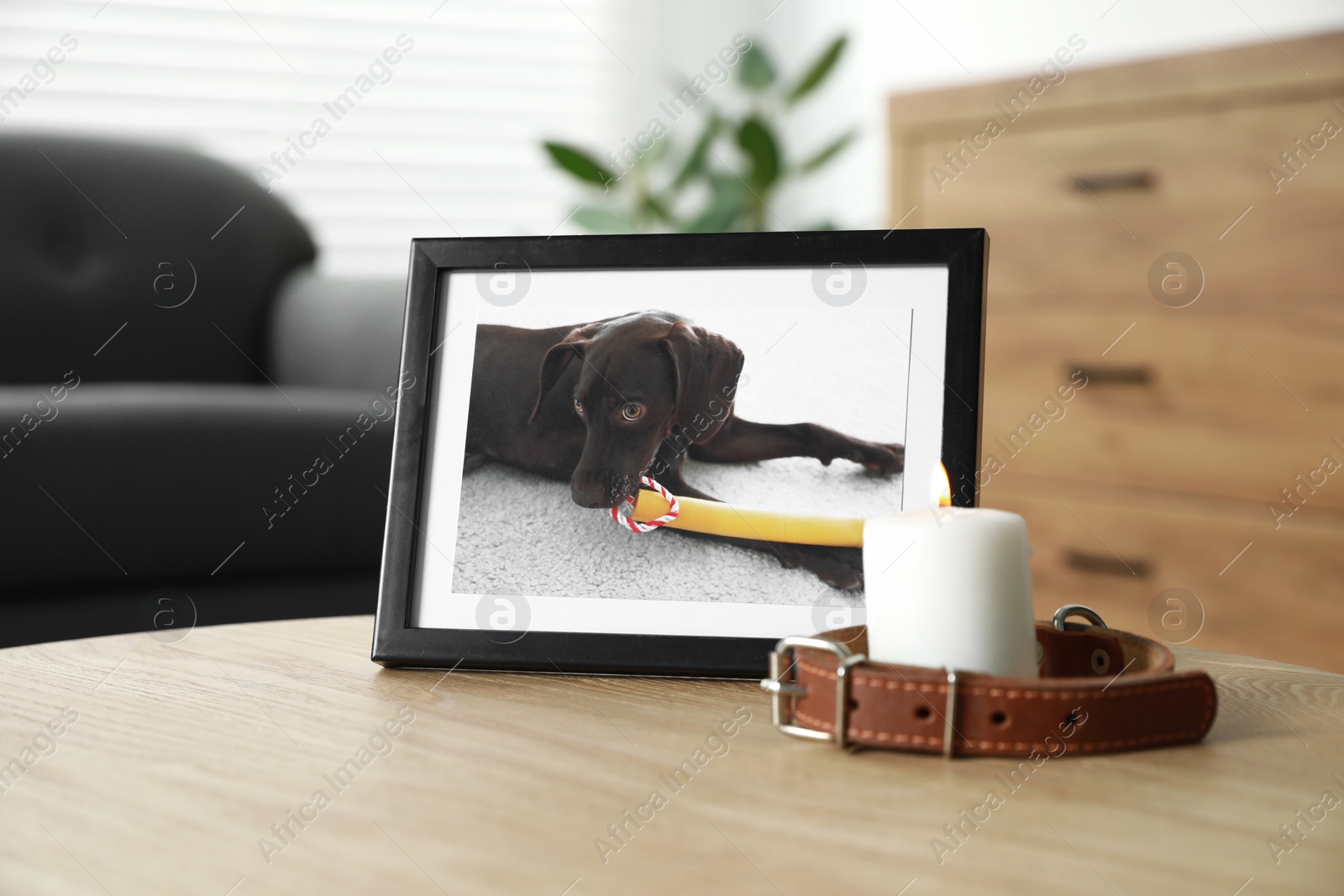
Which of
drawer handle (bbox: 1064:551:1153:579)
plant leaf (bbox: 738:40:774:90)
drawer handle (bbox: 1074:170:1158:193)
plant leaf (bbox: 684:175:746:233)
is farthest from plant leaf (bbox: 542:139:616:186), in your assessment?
drawer handle (bbox: 1064:551:1153:579)

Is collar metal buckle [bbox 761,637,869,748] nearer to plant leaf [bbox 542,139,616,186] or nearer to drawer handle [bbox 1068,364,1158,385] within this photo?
drawer handle [bbox 1068,364,1158,385]

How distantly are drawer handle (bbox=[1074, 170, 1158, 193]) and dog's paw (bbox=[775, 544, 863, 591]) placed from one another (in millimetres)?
1272

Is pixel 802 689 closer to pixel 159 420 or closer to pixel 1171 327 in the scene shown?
pixel 159 420

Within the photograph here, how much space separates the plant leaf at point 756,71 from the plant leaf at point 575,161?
0.38 meters

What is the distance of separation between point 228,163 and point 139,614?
0.97m

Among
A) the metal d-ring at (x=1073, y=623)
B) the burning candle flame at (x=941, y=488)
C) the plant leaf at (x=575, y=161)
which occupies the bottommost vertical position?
the metal d-ring at (x=1073, y=623)

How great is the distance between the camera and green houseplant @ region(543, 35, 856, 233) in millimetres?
2340

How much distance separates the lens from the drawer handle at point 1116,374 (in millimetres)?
1677

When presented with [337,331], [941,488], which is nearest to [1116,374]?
[337,331]

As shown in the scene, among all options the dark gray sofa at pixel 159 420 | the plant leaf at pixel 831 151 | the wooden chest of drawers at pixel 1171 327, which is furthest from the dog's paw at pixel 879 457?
the plant leaf at pixel 831 151

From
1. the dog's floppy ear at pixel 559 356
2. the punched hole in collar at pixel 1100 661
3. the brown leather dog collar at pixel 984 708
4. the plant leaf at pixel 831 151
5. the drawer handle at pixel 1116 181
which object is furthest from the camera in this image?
the plant leaf at pixel 831 151

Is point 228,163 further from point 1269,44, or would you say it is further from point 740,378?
point 1269,44

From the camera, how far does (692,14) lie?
2922 millimetres

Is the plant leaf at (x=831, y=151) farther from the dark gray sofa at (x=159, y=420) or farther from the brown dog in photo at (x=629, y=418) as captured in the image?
the brown dog in photo at (x=629, y=418)
